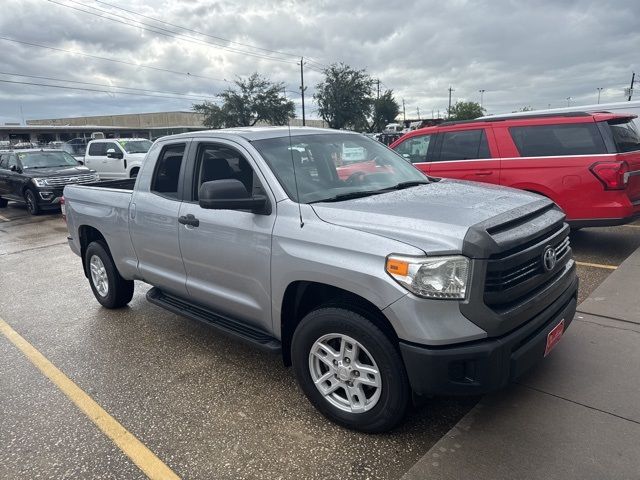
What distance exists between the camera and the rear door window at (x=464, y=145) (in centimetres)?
711

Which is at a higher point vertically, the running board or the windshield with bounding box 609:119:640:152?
the windshield with bounding box 609:119:640:152

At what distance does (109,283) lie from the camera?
16.8ft

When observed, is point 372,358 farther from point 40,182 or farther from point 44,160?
point 44,160

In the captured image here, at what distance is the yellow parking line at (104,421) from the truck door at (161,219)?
106 cm

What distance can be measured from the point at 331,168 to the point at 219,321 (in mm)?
1455

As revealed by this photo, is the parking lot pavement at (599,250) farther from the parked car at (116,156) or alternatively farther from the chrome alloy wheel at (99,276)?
the parked car at (116,156)

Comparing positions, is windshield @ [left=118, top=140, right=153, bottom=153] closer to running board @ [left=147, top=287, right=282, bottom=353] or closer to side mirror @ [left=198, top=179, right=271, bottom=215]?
running board @ [left=147, top=287, right=282, bottom=353]

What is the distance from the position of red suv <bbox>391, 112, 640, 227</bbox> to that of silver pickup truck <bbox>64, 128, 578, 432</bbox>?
325 cm

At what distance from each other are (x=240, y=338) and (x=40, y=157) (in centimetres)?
1348

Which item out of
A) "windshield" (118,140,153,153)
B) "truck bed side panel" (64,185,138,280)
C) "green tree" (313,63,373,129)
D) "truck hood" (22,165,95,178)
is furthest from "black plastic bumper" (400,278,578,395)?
"green tree" (313,63,373,129)

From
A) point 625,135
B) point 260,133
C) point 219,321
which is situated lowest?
point 219,321

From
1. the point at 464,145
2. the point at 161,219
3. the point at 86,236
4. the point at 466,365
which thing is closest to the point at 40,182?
the point at 86,236

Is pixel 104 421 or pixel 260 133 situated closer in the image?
pixel 104 421

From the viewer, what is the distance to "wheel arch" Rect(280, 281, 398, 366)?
2645 millimetres
